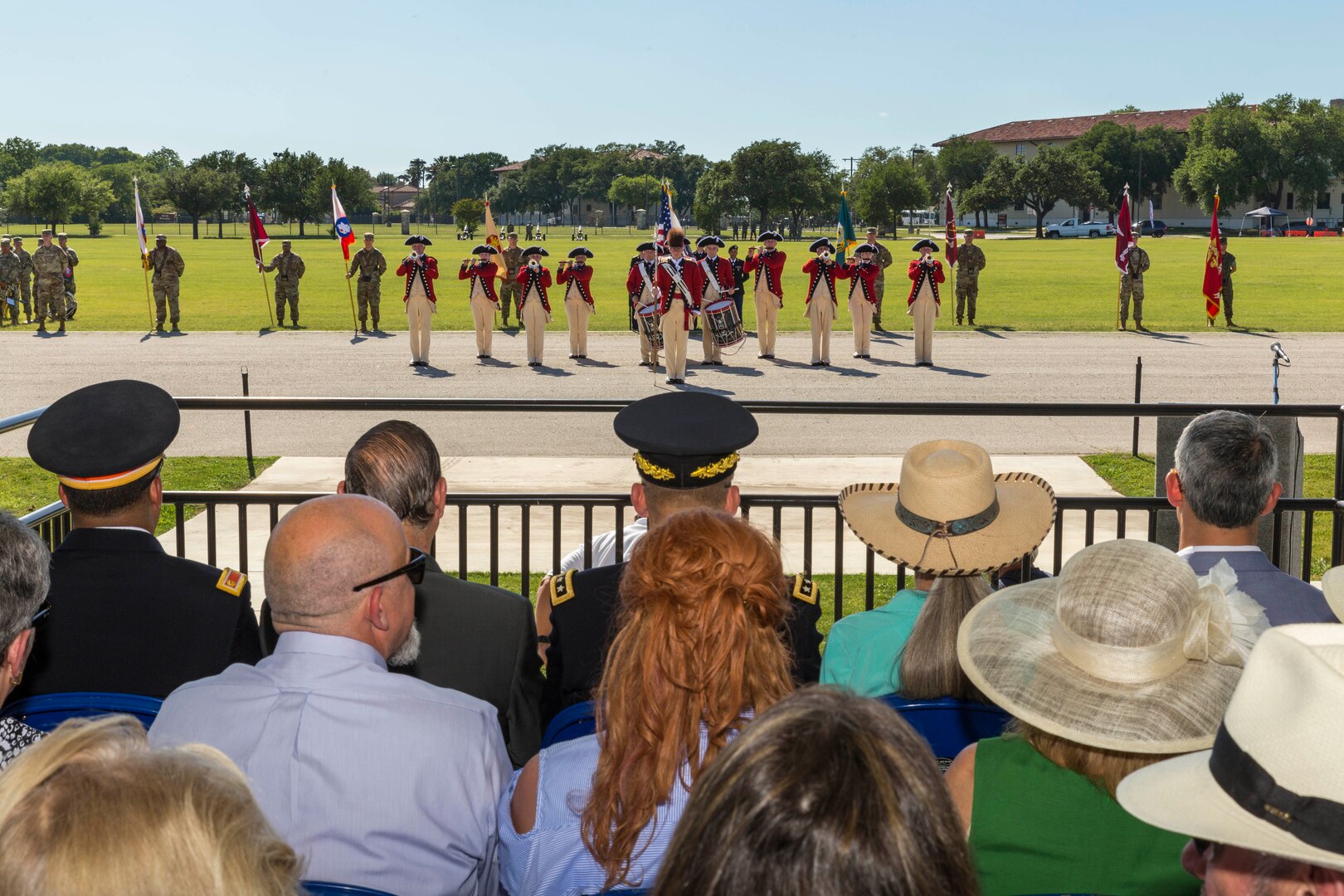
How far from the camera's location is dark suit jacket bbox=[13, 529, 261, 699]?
11.4 ft

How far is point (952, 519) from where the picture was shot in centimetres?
369

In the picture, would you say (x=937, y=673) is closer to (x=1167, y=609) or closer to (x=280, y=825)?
(x=1167, y=609)

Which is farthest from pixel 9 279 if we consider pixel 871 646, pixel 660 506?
pixel 871 646

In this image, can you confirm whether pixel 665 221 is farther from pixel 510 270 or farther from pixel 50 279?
pixel 50 279

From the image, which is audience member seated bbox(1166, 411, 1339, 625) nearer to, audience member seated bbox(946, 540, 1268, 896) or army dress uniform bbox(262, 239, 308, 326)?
audience member seated bbox(946, 540, 1268, 896)

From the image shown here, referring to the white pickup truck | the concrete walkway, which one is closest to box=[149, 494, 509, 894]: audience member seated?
the concrete walkway

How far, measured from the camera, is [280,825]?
8.41 feet

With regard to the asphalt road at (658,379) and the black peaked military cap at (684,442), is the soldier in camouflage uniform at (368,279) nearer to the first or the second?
the asphalt road at (658,379)

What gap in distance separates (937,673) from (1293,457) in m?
5.03

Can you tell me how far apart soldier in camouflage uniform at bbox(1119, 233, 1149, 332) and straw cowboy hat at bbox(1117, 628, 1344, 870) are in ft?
89.6

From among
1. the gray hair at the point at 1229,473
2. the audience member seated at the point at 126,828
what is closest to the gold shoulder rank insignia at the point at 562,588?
the audience member seated at the point at 126,828

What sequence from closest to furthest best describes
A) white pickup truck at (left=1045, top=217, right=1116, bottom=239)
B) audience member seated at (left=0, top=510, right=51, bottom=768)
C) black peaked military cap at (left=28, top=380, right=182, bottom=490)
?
audience member seated at (left=0, top=510, right=51, bottom=768) < black peaked military cap at (left=28, top=380, right=182, bottom=490) < white pickup truck at (left=1045, top=217, right=1116, bottom=239)

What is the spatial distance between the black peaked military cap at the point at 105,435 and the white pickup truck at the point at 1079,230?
112 meters

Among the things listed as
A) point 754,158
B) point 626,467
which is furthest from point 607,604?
point 754,158
